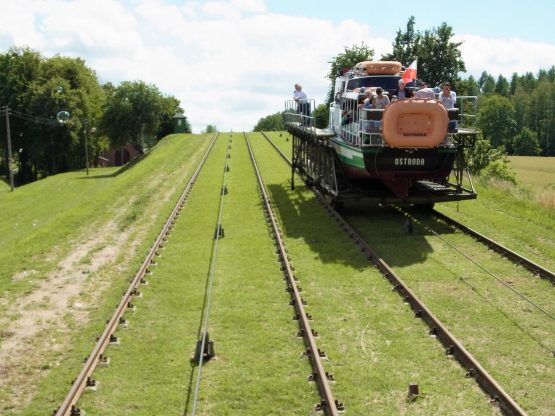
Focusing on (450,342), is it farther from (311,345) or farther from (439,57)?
(439,57)

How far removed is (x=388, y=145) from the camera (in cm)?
1552

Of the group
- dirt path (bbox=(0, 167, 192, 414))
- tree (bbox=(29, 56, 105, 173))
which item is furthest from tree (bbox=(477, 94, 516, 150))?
dirt path (bbox=(0, 167, 192, 414))

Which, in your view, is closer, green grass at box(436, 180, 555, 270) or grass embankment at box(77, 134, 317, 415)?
grass embankment at box(77, 134, 317, 415)

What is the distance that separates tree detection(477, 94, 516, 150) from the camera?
4584 inches

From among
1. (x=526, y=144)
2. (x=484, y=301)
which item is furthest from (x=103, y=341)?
(x=526, y=144)

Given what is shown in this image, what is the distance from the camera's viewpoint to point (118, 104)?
6166 centimetres

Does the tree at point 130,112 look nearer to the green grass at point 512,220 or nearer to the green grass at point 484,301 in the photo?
the green grass at point 512,220

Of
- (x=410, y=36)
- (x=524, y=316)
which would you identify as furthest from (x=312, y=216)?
(x=410, y=36)

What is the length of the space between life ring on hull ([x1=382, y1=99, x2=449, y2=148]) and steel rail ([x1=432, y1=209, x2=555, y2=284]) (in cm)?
226

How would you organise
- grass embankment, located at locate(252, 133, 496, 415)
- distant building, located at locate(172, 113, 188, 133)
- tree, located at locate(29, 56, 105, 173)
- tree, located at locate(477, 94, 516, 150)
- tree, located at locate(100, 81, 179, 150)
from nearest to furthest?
grass embankment, located at locate(252, 133, 496, 415) → tree, located at locate(100, 81, 179, 150) → tree, located at locate(29, 56, 105, 173) → distant building, located at locate(172, 113, 188, 133) → tree, located at locate(477, 94, 516, 150)

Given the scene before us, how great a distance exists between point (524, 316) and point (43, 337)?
23.4 ft

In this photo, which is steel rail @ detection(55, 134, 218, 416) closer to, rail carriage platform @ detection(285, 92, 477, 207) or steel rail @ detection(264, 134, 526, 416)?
steel rail @ detection(264, 134, 526, 416)

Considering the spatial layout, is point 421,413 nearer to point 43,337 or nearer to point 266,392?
point 266,392

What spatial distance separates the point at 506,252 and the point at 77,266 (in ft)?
29.1
